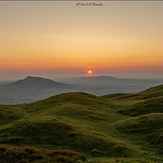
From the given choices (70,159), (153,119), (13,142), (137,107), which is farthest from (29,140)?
(137,107)

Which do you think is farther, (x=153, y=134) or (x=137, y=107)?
(x=137, y=107)

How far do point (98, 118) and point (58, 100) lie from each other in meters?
23.5

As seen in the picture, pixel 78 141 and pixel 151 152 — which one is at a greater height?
pixel 78 141

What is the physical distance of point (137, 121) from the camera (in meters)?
53.2

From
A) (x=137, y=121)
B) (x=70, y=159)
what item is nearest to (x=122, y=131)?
(x=137, y=121)

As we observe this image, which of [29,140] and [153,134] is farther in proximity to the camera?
[153,134]

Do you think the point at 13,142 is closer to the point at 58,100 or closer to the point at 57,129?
the point at 57,129

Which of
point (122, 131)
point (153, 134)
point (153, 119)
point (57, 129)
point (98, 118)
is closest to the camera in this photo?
point (57, 129)

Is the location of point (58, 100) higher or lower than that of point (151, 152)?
higher

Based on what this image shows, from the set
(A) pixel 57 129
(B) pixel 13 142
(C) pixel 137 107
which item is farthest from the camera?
(C) pixel 137 107

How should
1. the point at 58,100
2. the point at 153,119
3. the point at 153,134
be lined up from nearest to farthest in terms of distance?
the point at 153,134
the point at 153,119
the point at 58,100

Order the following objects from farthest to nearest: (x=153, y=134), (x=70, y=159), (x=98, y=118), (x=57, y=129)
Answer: (x=98, y=118), (x=153, y=134), (x=57, y=129), (x=70, y=159)

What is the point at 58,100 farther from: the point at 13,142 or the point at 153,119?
the point at 13,142

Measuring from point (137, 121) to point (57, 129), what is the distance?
1958 cm
